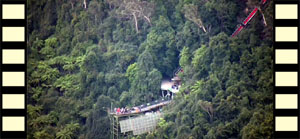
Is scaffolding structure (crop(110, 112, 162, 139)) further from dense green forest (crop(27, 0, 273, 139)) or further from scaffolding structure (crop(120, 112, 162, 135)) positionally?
dense green forest (crop(27, 0, 273, 139))

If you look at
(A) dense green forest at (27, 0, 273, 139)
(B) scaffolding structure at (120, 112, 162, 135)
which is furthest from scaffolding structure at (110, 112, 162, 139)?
(A) dense green forest at (27, 0, 273, 139)

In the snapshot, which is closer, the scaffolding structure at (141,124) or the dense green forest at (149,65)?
the dense green forest at (149,65)

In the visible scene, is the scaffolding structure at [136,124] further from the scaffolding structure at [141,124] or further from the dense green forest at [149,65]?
the dense green forest at [149,65]

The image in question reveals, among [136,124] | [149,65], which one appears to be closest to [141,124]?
→ [136,124]

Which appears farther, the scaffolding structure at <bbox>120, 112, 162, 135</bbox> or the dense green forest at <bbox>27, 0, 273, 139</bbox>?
the scaffolding structure at <bbox>120, 112, 162, 135</bbox>

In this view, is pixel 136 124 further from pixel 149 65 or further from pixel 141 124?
pixel 149 65

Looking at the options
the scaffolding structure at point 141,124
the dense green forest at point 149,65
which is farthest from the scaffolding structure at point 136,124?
the dense green forest at point 149,65

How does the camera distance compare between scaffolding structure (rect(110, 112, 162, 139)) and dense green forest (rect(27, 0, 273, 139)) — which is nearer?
dense green forest (rect(27, 0, 273, 139))

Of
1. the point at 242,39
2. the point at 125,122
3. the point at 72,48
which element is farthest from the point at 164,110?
the point at 72,48

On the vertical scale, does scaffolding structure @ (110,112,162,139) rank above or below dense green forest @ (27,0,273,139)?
below

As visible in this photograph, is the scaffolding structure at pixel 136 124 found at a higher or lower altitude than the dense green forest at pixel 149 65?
lower
